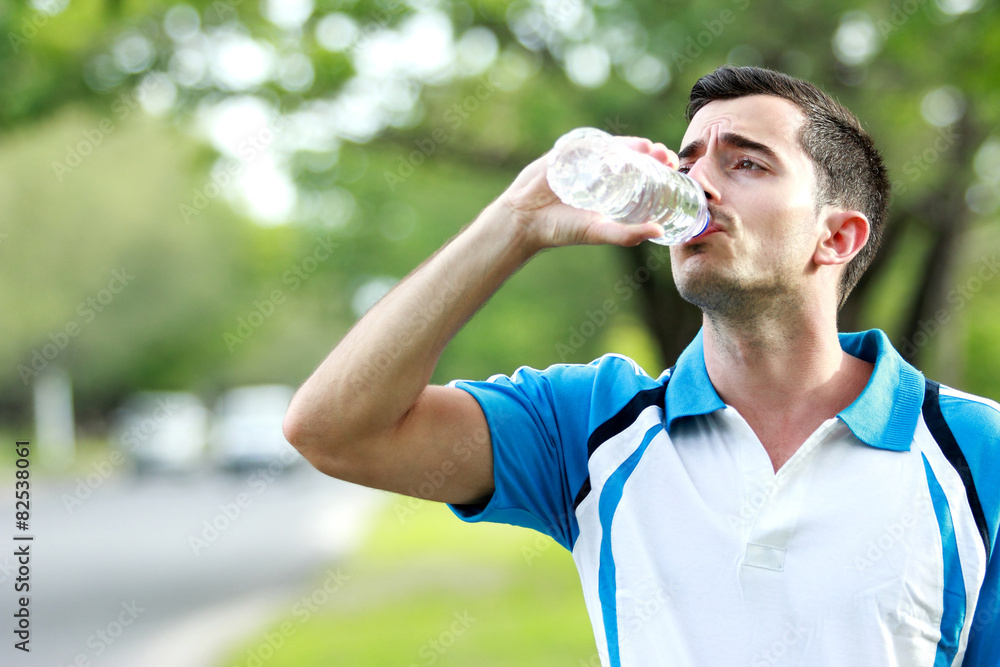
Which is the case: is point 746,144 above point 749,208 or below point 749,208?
above

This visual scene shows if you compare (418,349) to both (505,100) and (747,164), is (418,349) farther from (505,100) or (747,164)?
(505,100)

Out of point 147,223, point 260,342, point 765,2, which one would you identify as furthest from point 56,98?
point 260,342

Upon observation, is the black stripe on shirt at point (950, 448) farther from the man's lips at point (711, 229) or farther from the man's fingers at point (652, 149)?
the man's fingers at point (652, 149)

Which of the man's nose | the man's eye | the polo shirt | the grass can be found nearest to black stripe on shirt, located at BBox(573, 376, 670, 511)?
the polo shirt

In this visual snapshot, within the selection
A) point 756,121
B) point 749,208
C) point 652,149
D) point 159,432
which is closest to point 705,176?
point 749,208

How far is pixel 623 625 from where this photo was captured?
199cm

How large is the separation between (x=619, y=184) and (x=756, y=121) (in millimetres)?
508

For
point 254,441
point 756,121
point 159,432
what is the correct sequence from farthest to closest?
point 159,432 → point 254,441 → point 756,121

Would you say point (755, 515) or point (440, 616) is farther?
point (440, 616)

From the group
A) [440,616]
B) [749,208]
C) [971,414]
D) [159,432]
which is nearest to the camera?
[971,414]

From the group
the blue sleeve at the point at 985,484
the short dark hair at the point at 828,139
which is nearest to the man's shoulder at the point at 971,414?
the blue sleeve at the point at 985,484

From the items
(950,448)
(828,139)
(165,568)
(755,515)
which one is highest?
(828,139)

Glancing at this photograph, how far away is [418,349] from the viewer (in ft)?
6.58

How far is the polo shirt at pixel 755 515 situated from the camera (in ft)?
6.19
